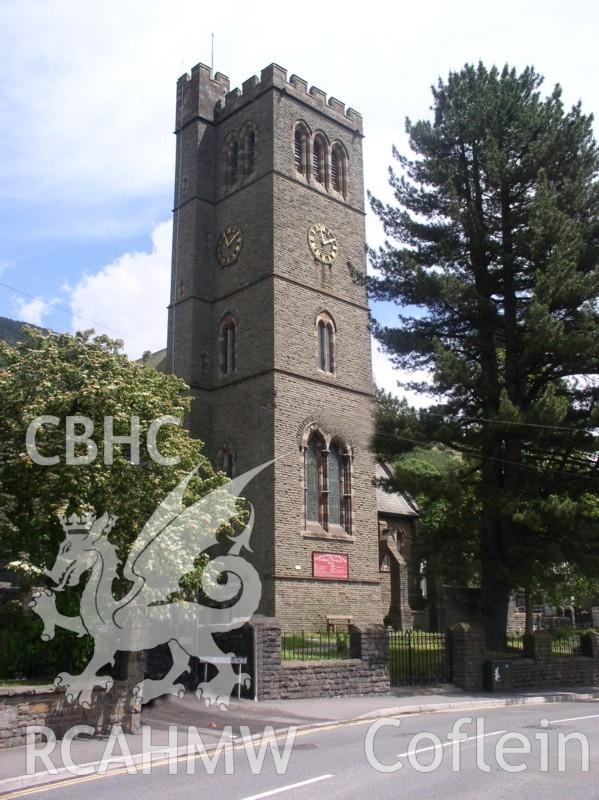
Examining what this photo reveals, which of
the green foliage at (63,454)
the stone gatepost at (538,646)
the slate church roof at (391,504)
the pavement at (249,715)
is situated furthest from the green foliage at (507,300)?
the slate church roof at (391,504)

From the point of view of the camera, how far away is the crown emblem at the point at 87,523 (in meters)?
13.1

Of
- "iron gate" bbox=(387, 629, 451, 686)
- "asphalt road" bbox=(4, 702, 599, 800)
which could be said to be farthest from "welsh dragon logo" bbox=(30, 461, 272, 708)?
"iron gate" bbox=(387, 629, 451, 686)

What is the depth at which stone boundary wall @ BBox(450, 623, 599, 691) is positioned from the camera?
→ 2038cm

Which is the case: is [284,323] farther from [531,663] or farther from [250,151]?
[531,663]

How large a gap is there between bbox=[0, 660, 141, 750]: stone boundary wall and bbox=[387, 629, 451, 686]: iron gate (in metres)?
8.75

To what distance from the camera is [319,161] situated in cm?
3291

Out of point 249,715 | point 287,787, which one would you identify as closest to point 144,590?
point 249,715

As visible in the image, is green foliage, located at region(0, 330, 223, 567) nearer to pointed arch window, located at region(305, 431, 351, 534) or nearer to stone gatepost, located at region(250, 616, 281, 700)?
stone gatepost, located at region(250, 616, 281, 700)

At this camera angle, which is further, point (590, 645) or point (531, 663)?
point (590, 645)

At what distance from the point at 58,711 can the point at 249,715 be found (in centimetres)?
395

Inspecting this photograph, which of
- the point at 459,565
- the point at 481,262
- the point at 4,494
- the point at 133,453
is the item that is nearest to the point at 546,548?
the point at 459,565

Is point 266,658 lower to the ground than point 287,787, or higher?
higher

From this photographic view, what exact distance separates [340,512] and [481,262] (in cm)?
1044

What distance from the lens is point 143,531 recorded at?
13812 mm
